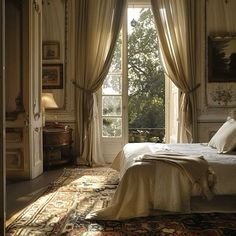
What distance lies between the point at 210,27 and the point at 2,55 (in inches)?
185

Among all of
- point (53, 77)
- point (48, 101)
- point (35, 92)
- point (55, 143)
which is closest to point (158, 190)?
point (35, 92)

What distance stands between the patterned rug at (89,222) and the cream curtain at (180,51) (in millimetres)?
2534

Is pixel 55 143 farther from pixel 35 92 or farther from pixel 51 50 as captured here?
pixel 51 50

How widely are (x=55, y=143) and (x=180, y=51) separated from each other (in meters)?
2.47

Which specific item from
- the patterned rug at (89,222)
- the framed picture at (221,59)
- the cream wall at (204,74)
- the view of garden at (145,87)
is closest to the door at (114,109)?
the cream wall at (204,74)

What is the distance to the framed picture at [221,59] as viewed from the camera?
19.0 ft

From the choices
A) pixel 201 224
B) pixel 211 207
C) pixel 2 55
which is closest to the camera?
pixel 2 55

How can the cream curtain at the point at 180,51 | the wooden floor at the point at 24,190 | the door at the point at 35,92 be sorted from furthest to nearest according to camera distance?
the cream curtain at the point at 180,51 → the door at the point at 35,92 → the wooden floor at the point at 24,190

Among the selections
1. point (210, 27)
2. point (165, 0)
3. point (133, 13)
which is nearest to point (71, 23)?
point (133, 13)

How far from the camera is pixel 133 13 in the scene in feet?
20.1

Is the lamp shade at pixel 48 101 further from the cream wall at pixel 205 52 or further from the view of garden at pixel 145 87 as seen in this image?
the view of garden at pixel 145 87

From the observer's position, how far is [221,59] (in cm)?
580

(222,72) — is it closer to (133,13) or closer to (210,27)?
(210,27)

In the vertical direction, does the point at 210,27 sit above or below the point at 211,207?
above
